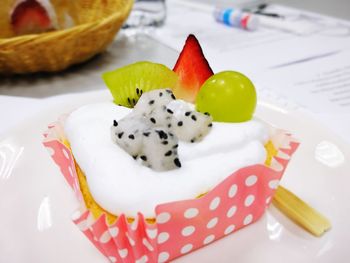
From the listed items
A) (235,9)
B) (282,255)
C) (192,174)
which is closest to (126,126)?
(192,174)

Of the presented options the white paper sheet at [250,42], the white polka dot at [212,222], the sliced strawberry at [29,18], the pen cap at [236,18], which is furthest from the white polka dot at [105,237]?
the pen cap at [236,18]

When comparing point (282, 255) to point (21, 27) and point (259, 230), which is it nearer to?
point (259, 230)

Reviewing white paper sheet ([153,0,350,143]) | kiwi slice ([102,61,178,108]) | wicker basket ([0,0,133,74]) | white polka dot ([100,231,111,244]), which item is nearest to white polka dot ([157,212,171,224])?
white polka dot ([100,231,111,244])

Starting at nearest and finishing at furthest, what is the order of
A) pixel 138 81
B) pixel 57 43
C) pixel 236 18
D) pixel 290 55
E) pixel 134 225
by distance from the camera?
pixel 134 225, pixel 138 81, pixel 57 43, pixel 290 55, pixel 236 18

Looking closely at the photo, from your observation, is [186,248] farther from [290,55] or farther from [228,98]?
[290,55]

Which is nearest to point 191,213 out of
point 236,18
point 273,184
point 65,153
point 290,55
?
point 273,184

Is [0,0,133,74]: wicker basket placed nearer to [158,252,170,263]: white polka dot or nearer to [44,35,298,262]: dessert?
[44,35,298,262]: dessert

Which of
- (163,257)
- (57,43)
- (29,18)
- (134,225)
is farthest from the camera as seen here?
(29,18)
